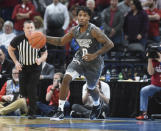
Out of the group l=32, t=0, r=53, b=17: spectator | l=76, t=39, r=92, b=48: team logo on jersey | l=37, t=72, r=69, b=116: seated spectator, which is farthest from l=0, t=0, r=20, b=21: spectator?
l=76, t=39, r=92, b=48: team logo on jersey

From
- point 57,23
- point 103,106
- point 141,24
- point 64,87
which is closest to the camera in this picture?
point 64,87

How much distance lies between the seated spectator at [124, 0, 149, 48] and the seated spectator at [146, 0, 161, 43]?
58cm

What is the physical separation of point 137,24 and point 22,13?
138 inches

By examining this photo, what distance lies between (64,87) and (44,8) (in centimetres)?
679

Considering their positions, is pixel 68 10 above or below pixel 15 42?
above

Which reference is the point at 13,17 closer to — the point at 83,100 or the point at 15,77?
the point at 15,77

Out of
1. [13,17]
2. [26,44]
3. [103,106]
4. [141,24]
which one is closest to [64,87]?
[26,44]

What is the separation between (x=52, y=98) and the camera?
10789 mm

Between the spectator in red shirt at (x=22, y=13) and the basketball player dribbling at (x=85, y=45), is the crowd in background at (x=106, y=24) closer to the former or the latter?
the spectator in red shirt at (x=22, y=13)

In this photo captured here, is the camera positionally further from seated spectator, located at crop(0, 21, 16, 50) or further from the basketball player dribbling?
seated spectator, located at crop(0, 21, 16, 50)

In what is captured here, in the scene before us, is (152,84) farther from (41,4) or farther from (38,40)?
(41,4)

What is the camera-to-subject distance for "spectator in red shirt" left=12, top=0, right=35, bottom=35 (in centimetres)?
1365

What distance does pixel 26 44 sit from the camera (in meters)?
9.27

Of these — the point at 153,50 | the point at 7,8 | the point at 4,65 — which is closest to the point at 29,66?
the point at 153,50
